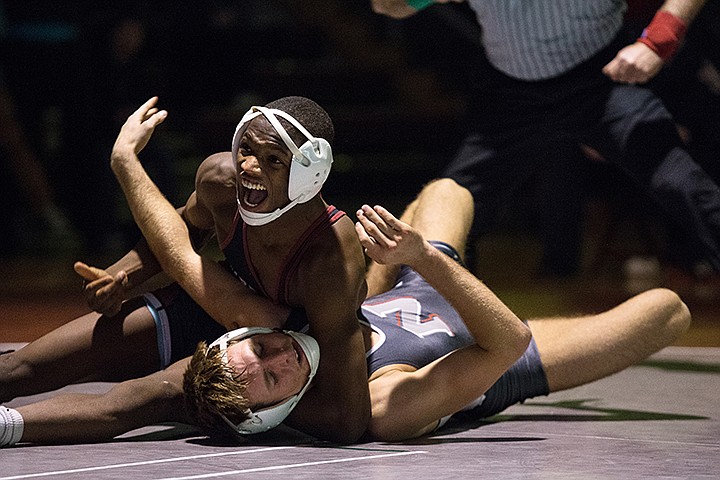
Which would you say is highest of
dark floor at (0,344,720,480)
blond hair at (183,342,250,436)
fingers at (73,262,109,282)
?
fingers at (73,262,109,282)

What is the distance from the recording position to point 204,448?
331 centimetres

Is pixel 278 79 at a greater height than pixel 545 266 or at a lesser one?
greater

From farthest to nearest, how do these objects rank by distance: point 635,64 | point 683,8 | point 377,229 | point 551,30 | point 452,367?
point 551,30, point 683,8, point 635,64, point 452,367, point 377,229

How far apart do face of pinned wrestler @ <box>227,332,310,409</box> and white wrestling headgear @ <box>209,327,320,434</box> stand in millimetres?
12

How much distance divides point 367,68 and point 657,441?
8350mm

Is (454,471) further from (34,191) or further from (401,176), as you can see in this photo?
(401,176)

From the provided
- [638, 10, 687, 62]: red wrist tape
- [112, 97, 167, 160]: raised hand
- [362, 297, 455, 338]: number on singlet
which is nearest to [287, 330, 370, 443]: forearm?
[362, 297, 455, 338]: number on singlet

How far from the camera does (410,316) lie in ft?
12.5

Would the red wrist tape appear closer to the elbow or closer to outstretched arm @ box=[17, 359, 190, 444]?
the elbow

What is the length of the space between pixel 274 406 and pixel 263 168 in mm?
547

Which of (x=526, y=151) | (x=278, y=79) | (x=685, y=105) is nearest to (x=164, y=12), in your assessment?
(x=278, y=79)

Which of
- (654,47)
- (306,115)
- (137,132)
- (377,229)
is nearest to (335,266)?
(377,229)

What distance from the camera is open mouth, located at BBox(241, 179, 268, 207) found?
3.29 m

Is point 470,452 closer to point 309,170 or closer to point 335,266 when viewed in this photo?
point 335,266
